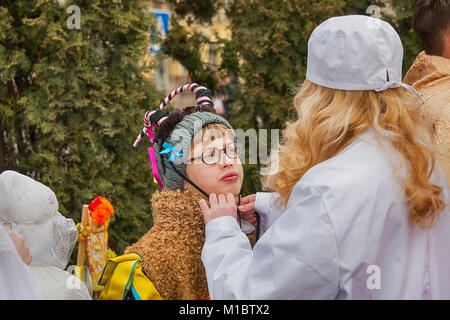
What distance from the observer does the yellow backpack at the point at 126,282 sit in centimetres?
229

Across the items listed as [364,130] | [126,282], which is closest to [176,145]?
[126,282]

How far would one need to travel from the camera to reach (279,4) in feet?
15.3

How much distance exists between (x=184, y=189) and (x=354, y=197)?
118 cm

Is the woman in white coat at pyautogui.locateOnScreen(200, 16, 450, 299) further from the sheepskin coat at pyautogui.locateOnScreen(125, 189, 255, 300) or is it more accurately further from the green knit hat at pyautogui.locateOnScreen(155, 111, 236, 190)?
the green knit hat at pyautogui.locateOnScreen(155, 111, 236, 190)

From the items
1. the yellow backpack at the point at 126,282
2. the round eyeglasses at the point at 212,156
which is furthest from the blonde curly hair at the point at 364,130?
the yellow backpack at the point at 126,282

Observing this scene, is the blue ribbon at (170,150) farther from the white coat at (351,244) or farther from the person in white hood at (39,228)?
the white coat at (351,244)

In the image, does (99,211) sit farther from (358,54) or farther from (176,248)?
(358,54)

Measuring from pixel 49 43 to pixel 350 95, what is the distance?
2892 mm

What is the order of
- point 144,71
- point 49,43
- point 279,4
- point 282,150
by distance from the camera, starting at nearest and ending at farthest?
1. point 282,150
2. point 49,43
3. point 144,71
4. point 279,4

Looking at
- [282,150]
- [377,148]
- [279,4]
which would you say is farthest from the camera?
[279,4]

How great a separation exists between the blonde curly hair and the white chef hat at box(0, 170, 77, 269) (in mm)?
1047
